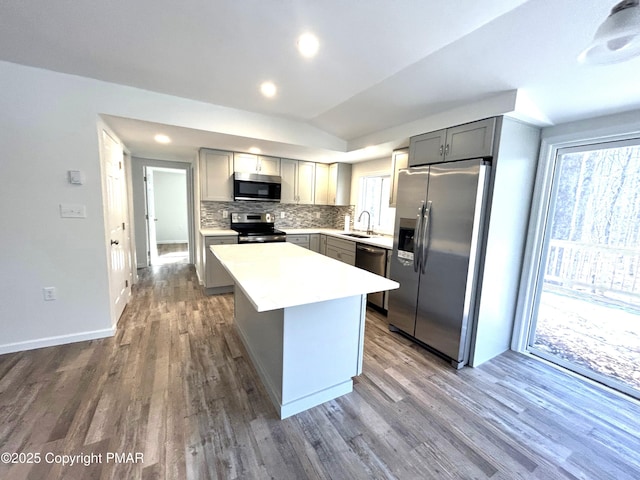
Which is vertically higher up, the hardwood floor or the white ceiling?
the white ceiling

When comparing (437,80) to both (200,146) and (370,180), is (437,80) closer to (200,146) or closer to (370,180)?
(370,180)

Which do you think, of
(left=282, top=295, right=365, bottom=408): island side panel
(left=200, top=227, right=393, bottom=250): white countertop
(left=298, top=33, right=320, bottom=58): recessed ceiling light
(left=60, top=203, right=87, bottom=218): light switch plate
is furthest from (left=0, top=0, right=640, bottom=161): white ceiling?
(left=282, top=295, right=365, bottom=408): island side panel

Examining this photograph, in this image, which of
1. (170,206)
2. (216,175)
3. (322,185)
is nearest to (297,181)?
(322,185)

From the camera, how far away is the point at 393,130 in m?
3.17

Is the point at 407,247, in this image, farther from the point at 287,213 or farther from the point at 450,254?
the point at 287,213

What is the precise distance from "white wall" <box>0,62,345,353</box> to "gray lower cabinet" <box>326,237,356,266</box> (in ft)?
8.86

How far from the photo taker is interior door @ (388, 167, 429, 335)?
2666mm

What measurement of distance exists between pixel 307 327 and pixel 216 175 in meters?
3.13

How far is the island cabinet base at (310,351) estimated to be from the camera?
171cm

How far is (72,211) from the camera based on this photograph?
2428 millimetres

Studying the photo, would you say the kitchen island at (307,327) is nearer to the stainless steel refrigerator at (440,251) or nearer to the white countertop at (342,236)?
the stainless steel refrigerator at (440,251)

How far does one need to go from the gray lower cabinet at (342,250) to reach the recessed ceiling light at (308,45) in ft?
7.86

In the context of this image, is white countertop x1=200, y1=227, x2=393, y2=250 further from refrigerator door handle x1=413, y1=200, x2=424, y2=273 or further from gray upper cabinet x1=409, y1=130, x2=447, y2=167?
gray upper cabinet x1=409, y1=130, x2=447, y2=167

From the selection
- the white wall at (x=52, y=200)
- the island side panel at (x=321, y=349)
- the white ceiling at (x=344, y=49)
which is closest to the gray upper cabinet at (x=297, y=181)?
the white ceiling at (x=344, y=49)
